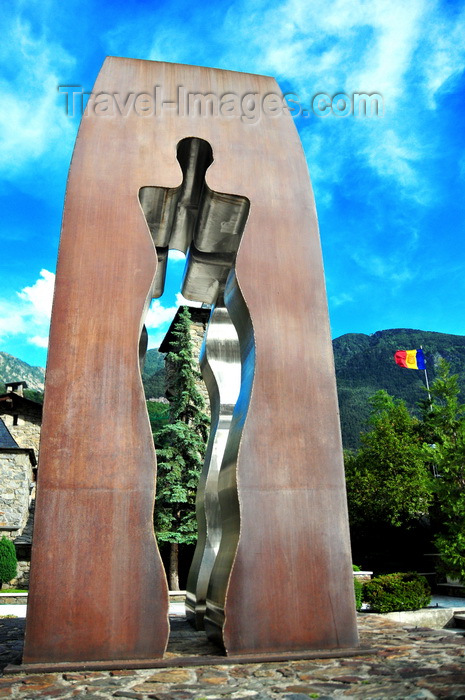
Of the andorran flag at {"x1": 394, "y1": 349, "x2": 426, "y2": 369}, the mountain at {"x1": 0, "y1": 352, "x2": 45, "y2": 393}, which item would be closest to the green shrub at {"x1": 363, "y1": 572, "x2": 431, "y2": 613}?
the andorran flag at {"x1": 394, "y1": 349, "x2": 426, "y2": 369}

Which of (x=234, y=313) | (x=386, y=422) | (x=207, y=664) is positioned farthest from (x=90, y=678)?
(x=386, y=422)

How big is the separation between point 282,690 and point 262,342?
2.42 m

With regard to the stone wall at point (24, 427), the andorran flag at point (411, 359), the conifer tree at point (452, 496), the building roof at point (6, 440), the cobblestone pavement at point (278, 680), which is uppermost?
the andorran flag at point (411, 359)

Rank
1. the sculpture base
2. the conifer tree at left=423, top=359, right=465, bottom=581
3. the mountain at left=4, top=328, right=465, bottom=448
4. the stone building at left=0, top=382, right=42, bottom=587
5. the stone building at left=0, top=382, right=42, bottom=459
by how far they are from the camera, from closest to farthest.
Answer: the sculpture base → the conifer tree at left=423, top=359, right=465, bottom=581 → the stone building at left=0, top=382, right=42, bottom=587 → the stone building at left=0, top=382, right=42, bottom=459 → the mountain at left=4, top=328, right=465, bottom=448

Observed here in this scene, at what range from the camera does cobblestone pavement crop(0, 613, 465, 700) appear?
2.84 meters

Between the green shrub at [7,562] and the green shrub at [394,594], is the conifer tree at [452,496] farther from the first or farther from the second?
the green shrub at [7,562]

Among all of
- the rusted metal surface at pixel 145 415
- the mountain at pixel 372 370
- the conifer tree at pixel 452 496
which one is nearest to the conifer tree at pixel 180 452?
the conifer tree at pixel 452 496

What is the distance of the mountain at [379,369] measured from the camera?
5350 cm

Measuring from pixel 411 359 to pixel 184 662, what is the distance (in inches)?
1025

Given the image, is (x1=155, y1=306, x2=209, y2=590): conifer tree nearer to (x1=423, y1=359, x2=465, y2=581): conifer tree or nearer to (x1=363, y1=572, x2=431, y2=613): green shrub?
(x1=363, y1=572, x2=431, y2=613): green shrub

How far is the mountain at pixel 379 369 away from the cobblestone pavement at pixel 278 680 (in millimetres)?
44868

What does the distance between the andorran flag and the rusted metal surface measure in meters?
23.8

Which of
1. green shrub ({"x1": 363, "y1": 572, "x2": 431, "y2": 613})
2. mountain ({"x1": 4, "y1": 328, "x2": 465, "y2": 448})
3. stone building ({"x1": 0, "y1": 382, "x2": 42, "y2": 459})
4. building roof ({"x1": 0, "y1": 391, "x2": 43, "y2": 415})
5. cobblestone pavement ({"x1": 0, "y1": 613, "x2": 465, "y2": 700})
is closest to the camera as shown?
cobblestone pavement ({"x1": 0, "y1": 613, "x2": 465, "y2": 700})

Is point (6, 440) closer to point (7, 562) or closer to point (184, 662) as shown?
point (7, 562)
